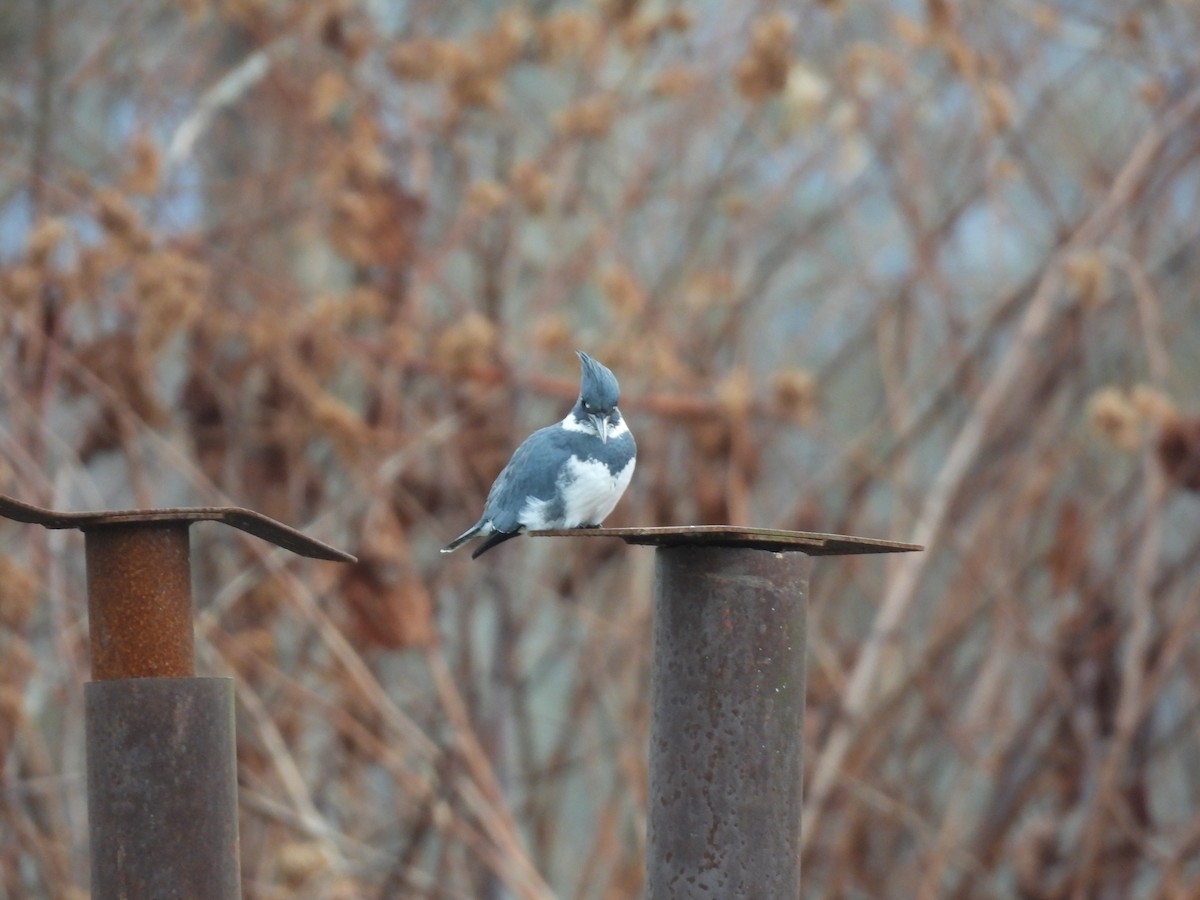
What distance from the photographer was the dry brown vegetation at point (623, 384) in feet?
12.9

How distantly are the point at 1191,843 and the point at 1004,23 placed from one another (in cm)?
267

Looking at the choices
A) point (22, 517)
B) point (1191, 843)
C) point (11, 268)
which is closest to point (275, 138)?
point (11, 268)

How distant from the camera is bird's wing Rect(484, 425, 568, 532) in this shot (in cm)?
190

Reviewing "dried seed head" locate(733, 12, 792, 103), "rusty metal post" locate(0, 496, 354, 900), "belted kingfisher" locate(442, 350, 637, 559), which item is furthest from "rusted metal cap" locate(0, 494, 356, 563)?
"dried seed head" locate(733, 12, 792, 103)

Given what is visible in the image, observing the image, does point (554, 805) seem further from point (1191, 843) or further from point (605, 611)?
point (1191, 843)

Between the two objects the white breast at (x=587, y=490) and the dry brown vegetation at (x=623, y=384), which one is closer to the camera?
the white breast at (x=587, y=490)

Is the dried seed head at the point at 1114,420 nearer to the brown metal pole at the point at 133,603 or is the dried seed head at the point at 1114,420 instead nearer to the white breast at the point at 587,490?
the white breast at the point at 587,490

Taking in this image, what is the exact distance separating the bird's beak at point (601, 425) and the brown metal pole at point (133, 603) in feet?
2.66

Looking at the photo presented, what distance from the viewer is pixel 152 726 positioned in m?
1.27

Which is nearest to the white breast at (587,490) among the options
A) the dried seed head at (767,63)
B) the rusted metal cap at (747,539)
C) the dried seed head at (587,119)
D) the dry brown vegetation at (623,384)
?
the rusted metal cap at (747,539)

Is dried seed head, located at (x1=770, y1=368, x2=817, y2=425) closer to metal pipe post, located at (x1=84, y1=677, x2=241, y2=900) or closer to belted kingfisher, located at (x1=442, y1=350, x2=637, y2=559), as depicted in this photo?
belted kingfisher, located at (x1=442, y1=350, x2=637, y2=559)

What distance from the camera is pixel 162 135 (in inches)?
193

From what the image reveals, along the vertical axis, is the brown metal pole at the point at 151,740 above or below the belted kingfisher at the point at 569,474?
below

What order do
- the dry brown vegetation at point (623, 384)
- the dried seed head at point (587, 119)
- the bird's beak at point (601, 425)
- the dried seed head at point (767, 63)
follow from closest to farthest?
the bird's beak at point (601, 425)
the dried seed head at point (767, 63)
the dry brown vegetation at point (623, 384)
the dried seed head at point (587, 119)
